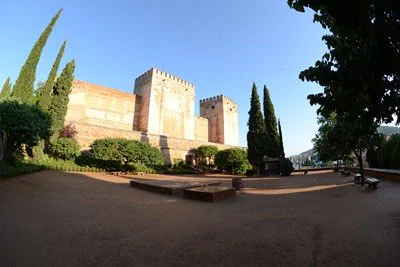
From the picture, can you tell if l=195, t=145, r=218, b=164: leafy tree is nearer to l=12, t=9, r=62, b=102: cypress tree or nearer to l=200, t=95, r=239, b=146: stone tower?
l=200, t=95, r=239, b=146: stone tower

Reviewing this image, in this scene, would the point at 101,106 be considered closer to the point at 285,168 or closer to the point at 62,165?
the point at 62,165

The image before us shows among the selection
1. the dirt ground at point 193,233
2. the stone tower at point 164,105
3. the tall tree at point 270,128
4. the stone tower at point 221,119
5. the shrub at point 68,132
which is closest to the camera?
the dirt ground at point 193,233

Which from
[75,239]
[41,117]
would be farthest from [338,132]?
[41,117]

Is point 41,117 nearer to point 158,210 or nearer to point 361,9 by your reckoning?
point 158,210

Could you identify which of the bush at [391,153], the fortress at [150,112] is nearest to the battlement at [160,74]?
the fortress at [150,112]

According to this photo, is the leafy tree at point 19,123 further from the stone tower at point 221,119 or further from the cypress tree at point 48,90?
the stone tower at point 221,119

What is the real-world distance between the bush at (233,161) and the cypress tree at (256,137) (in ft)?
5.50

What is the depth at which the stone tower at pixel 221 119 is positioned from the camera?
42.3m

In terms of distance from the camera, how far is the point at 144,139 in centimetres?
2819

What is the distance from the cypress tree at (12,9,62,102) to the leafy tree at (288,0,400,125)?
1818 cm

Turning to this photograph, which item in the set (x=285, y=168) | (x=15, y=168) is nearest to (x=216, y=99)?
(x=285, y=168)

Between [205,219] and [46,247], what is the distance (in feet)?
12.0

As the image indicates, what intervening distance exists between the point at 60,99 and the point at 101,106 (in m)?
12.7

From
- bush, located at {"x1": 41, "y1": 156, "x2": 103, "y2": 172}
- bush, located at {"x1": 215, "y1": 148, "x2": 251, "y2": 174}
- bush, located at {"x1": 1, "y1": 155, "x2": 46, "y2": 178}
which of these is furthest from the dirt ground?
bush, located at {"x1": 215, "y1": 148, "x2": 251, "y2": 174}
